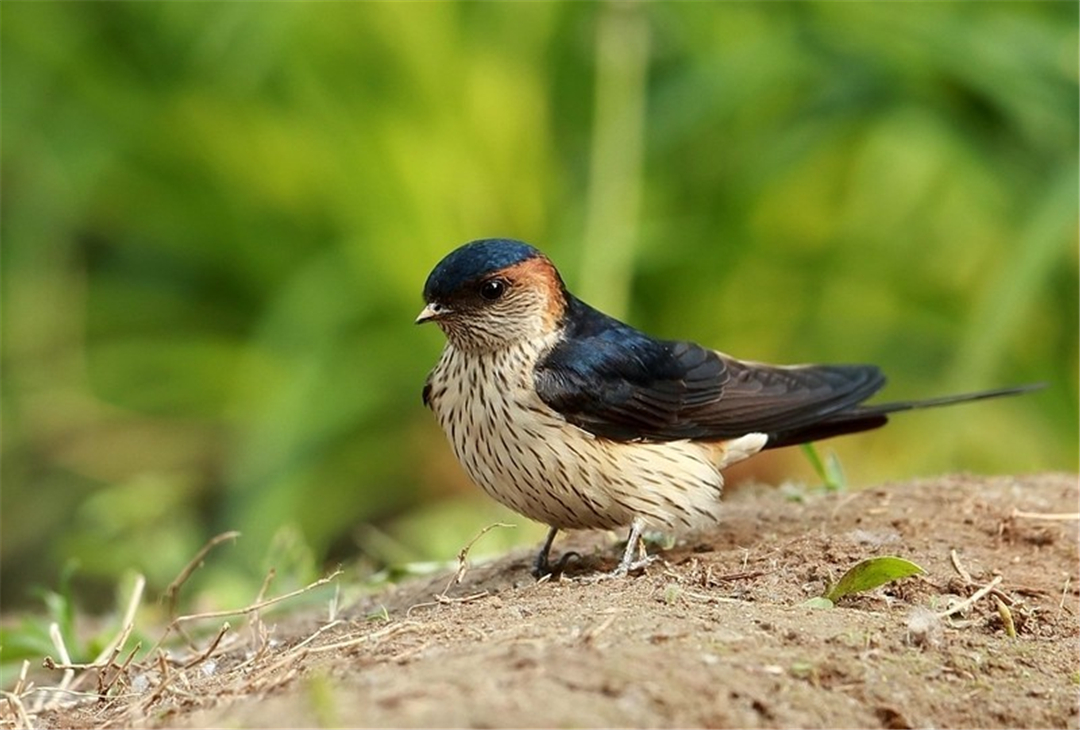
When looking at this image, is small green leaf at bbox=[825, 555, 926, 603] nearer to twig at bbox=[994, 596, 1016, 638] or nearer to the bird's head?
twig at bbox=[994, 596, 1016, 638]

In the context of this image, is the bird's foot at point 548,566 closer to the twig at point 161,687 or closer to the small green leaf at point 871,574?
the small green leaf at point 871,574

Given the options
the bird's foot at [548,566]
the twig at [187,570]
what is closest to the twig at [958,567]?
the bird's foot at [548,566]

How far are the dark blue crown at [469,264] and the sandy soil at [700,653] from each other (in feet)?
2.18

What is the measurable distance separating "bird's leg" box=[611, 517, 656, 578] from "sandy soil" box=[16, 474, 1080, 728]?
40mm

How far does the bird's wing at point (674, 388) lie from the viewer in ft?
12.0

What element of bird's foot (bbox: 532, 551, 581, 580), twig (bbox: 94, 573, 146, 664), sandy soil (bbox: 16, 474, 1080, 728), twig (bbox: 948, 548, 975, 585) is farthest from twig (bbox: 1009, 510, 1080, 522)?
twig (bbox: 94, 573, 146, 664)

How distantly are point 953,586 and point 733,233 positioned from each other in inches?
133

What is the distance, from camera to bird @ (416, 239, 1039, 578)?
11.8 ft

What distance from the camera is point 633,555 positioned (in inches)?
141

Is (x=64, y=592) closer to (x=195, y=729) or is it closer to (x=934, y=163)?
(x=195, y=729)

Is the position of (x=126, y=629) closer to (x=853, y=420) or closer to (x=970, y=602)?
(x=970, y=602)

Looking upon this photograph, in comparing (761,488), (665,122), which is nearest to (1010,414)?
(665,122)

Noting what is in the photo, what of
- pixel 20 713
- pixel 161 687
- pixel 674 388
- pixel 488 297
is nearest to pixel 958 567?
pixel 674 388

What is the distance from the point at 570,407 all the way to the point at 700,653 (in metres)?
1.21
